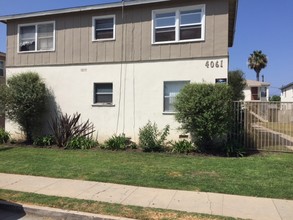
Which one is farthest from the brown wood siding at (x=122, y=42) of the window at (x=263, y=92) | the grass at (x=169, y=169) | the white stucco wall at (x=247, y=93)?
the window at (x=263, y=92)

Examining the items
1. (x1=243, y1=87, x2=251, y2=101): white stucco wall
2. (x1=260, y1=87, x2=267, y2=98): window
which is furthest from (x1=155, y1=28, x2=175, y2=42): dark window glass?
(x1=260, y1=87, x2=267, y2=98): window

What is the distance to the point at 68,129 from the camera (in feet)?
47.9

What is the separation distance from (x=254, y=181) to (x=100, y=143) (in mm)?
8386

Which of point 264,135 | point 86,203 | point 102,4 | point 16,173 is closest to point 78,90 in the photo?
point 102,4

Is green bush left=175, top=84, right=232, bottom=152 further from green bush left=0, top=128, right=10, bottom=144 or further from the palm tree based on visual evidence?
the palm tree

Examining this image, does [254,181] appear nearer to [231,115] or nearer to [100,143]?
[231,115]

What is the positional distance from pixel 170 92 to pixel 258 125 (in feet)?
12.7

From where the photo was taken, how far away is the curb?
221 inches

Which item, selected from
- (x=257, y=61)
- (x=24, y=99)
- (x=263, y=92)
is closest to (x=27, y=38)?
(x=24, y=99)

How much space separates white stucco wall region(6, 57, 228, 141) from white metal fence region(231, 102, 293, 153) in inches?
68.6

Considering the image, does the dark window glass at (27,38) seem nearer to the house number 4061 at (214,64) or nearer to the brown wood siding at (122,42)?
the brown wood siding at (122,42)

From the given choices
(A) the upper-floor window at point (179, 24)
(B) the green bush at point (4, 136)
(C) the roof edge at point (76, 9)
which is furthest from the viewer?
(B) the green bush at point (4, 136)

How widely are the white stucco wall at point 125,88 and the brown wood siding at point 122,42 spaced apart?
356mm

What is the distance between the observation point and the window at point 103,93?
Result: 14.8 m
